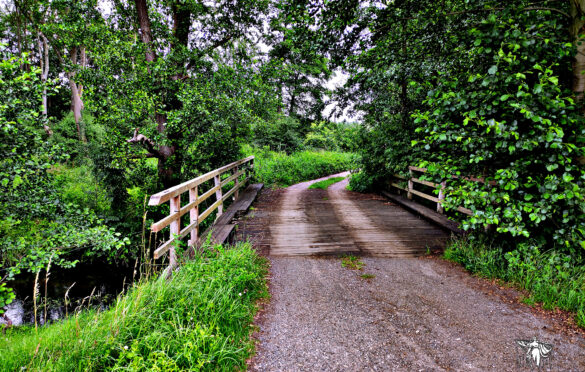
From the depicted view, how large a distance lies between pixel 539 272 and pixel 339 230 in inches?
130

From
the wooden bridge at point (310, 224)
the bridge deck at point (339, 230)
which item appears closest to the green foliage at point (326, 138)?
the wooden bridge at point (310, 224)

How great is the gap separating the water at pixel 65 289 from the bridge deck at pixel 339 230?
2.98m

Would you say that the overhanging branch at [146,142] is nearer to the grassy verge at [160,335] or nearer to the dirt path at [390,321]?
the dirt path at [390,321]

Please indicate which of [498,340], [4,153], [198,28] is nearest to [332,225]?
[498,340]

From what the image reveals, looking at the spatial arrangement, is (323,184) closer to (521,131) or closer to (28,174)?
(521,131)

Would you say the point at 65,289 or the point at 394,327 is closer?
the point at 394,327

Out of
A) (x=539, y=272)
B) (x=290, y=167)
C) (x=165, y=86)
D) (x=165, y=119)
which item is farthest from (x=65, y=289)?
(x=290, y=167)

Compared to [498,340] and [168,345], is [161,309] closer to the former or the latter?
[168,345]

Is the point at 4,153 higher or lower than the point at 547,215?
higher

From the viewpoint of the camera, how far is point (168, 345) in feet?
Answer: 7.05

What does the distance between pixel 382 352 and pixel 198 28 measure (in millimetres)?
9741

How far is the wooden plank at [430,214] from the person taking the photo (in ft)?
18.1

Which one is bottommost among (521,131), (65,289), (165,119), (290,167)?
(65,289)

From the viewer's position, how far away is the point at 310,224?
253 inches
